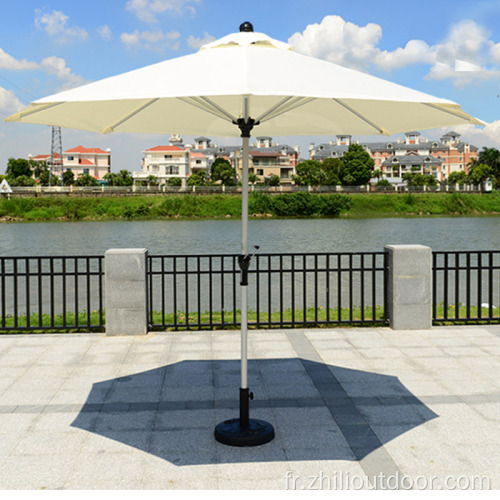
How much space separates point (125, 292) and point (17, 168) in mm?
106963

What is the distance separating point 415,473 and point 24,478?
2501mm

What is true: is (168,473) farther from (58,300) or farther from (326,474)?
(58,300)

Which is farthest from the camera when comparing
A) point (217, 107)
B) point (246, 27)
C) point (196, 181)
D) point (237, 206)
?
point (196, 181)

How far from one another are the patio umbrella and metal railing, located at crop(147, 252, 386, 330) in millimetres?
1447

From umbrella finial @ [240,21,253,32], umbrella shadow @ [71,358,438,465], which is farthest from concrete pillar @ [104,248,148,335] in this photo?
umbrella finial @ [240,21,253,32]

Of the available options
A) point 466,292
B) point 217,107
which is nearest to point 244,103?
point 217,107

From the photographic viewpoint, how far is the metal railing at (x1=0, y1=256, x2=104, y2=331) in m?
7.88

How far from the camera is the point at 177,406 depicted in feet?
17.0

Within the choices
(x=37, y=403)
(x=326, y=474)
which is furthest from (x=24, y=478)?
(x=326, y=474)

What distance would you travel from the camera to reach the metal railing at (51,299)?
7879 millimetres

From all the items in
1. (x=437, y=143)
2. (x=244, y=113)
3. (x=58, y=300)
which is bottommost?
(x=58, y=300)

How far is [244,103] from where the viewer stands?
14.4ft

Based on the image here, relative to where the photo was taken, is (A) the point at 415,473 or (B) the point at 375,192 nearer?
(A) the point at 415,473

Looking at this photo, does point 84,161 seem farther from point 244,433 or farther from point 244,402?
point 244,433
